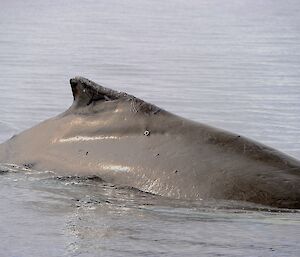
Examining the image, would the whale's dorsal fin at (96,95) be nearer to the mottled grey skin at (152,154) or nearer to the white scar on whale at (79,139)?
the mottled grey skin at (152,154)

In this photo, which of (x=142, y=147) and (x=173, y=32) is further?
(x=173, y=32)

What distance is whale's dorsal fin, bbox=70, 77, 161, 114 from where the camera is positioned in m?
6.60

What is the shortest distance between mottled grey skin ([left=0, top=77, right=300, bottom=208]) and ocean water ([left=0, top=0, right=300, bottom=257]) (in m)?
0.08

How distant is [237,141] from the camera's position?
6.29 m

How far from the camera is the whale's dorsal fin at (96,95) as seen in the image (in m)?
6.60

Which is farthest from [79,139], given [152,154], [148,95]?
[148,95]

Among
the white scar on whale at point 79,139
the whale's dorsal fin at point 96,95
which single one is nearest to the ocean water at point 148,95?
the white scar on whale at point 79,139

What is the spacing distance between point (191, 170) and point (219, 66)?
37.1 ft

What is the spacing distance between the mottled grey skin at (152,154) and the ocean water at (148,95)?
0.08m

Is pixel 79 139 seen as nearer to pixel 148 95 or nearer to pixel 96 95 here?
pixel 96 95

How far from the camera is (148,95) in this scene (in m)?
13.6

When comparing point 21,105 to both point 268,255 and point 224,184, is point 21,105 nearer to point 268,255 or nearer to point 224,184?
point 224,184

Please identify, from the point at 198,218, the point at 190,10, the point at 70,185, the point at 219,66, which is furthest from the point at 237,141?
the point at 190,10

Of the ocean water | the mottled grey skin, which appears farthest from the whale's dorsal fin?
the ocean water
